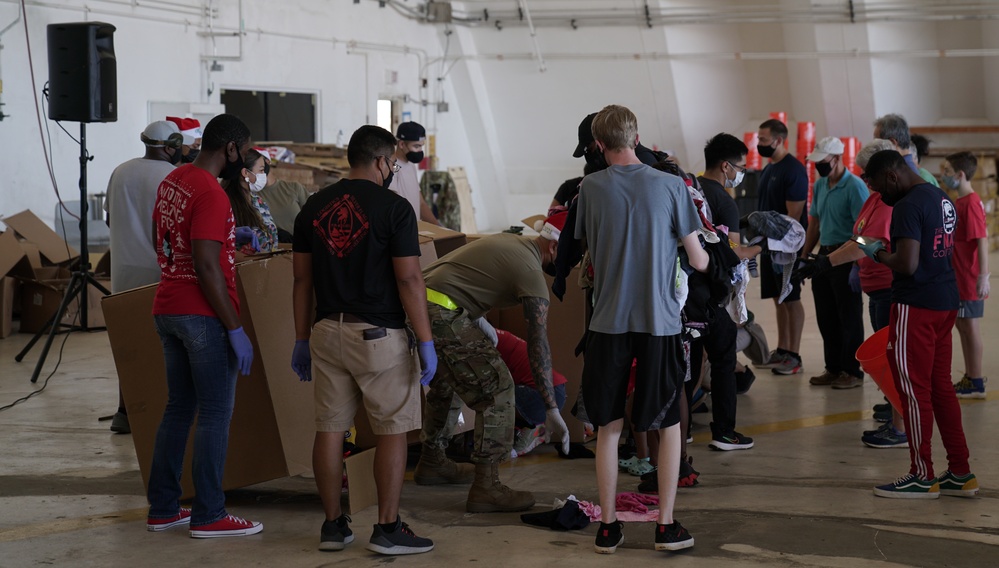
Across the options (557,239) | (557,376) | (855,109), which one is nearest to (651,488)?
(557,376)

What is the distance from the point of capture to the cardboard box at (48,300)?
27.9 feet

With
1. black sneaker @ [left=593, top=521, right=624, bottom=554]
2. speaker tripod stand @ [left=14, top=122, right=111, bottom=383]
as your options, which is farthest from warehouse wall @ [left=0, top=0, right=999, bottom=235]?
black sneaker @ [left=593, top=521, right=624, bottom=554]

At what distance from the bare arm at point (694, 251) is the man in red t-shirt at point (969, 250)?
256 cm

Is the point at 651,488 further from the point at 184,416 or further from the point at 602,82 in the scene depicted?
the point at 602,82

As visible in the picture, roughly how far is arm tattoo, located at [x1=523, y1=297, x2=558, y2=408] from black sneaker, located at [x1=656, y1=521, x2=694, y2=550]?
2.62 feet

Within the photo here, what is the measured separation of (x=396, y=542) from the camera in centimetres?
351

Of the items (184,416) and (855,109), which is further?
(855,109)

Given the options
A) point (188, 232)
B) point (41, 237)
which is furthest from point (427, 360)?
point (41, 237)

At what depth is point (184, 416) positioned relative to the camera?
378 centimetres

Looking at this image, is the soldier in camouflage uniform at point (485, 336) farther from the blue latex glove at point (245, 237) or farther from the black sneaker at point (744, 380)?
the black sneaker at point (744, 380)

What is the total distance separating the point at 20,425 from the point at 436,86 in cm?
1227

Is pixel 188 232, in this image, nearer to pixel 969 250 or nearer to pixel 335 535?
pixel 335 535

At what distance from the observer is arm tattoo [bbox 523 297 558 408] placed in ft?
13.3

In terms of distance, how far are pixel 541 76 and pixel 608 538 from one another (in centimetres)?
1439
